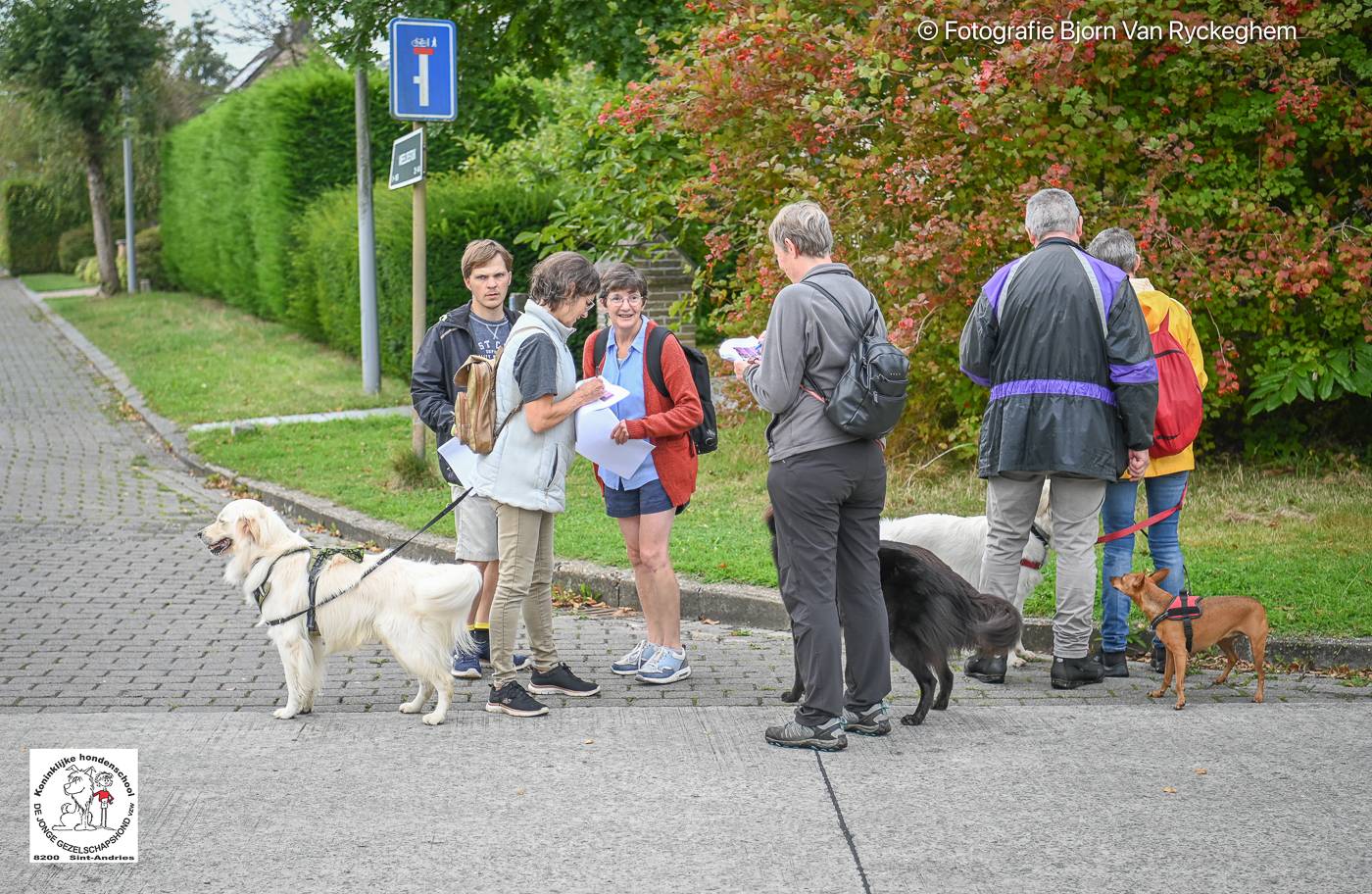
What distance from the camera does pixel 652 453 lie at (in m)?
6.20

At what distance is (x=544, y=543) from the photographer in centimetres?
611

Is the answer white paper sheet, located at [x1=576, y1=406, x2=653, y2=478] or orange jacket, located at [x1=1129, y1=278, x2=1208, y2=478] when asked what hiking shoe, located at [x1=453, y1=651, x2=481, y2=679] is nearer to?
white paper sheet, located at [x1=576, y1=406, x2=653, y2=478]

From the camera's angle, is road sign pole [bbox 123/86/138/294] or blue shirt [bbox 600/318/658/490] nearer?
blue shirt [bbox 600/318/658/490]

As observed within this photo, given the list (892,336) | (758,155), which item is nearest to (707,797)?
(892,336)

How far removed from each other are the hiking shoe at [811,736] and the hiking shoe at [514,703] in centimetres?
103

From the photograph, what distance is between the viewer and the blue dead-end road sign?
415 inches

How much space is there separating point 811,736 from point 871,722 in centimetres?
31

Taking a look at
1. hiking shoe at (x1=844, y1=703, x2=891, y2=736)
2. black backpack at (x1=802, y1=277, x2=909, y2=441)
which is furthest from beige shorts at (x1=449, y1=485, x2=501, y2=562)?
black backpack at (x1=802, y1=277, x2=909, y2=441)

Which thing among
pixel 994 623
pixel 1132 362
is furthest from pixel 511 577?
pixel 1132 362

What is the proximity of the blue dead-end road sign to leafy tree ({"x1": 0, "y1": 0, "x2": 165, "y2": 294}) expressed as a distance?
23079 mm

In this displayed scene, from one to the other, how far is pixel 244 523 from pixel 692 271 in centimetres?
942

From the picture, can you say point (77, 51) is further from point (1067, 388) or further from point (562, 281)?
point (1067, 388)

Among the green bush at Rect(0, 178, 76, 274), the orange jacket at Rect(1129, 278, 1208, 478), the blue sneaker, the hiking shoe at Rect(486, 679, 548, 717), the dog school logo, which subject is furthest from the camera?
the green bush at Rect(0, 178, 76, 274)

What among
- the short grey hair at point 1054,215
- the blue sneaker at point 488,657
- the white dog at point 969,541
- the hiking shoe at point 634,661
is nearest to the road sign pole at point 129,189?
the blue sneaker at point 488,657
